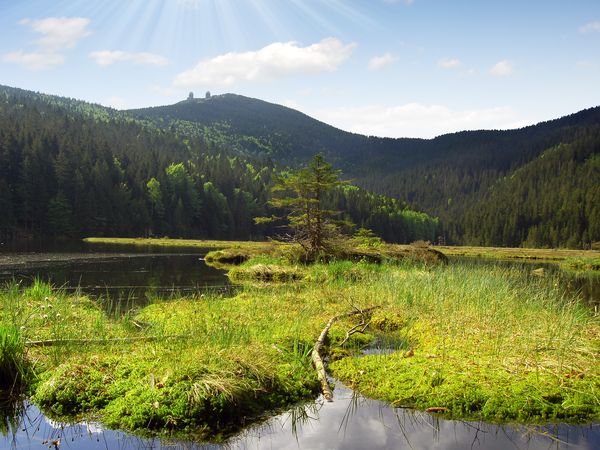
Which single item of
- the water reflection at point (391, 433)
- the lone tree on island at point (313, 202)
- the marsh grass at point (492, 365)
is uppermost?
the lone tree on island at point (313, 202)

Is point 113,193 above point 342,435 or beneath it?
above

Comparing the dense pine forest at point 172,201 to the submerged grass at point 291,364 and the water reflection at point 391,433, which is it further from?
the water reflection at point 391,433

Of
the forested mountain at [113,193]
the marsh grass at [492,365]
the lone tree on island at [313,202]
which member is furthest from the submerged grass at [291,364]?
the forested mountain at [113,193]

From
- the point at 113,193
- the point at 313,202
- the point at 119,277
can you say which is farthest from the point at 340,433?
the point at 113,193

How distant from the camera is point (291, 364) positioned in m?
9.99

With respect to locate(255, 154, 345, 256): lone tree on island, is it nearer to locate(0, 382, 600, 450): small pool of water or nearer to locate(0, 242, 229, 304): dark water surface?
locate(0, 242, 229, 304): dark water surface

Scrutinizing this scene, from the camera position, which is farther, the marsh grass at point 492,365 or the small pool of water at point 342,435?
the marsh grass at point 492,365

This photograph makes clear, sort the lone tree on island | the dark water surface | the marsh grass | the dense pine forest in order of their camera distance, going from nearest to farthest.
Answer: the marsh grass < the dark water surface < the lone tree on island < the dense pine forest

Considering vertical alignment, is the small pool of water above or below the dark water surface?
above

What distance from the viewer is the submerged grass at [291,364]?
8.04 metres

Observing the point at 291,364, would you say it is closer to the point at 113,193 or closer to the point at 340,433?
the point at 340,433

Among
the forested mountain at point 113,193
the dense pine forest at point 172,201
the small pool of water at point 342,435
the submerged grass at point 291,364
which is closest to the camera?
the small pool of water at point 342,435

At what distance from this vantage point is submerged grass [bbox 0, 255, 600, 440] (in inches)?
316

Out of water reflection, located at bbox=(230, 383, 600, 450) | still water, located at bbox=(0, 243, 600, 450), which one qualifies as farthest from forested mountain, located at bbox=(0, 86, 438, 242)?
water reflection, located at bbox=(230, 383, 600, 450)
